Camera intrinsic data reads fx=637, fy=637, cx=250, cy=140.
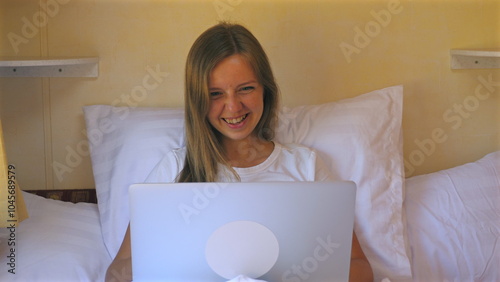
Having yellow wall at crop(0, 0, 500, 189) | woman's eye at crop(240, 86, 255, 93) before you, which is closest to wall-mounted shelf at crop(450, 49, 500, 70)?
yellow wall at crop(0, 0, 500, 189)

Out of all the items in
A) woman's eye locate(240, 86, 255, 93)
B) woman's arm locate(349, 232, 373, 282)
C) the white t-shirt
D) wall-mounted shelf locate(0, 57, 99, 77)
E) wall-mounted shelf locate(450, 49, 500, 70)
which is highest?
wall-mounted shelf locate(450, 49, 500, 70)

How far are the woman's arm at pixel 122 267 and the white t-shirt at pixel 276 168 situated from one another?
19 centimetres

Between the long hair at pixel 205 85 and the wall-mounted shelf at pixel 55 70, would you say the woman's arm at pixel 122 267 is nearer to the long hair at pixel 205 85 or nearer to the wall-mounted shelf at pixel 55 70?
the long hair at pixel 205 85

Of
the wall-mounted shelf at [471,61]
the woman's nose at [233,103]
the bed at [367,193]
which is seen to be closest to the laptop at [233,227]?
the woman's nose at [233,103]

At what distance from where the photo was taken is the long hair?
1.46 meters

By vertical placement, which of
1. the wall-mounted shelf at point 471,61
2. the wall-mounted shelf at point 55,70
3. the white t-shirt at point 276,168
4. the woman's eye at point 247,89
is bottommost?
the white t-shirt at point 276,168

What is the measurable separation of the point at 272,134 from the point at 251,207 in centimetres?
62

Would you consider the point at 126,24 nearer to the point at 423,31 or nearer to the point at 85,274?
the point at 85,274

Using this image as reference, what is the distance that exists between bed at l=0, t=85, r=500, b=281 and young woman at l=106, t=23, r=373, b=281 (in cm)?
14

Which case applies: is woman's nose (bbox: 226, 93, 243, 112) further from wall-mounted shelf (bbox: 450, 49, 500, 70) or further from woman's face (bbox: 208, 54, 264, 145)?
wall-mounted shelf (bbox: 450, 49, 500, 70)

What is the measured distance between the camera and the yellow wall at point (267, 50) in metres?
1.81

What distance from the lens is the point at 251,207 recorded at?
101 cm

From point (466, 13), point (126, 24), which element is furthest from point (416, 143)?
point (126, 24)

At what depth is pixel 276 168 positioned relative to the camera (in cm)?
152
